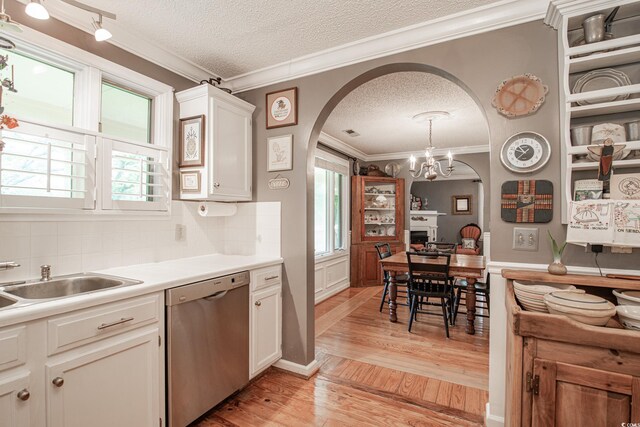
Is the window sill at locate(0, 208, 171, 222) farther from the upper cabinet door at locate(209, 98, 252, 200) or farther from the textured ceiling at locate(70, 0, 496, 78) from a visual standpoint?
the textured ceiling at locate(70, 0, 496, 78)

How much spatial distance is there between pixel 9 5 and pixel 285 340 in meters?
2.68

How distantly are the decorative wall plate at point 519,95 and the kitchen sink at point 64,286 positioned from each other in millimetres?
2289

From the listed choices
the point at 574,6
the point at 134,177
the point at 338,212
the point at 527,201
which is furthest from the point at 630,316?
the point at 338,212

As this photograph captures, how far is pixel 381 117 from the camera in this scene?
3.79 metres

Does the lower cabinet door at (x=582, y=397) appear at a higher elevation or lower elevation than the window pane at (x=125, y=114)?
lower

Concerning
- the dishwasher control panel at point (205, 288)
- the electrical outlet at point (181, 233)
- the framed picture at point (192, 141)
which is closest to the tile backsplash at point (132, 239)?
the electrical outlet at point (181, 233)

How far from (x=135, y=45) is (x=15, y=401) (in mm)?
2088

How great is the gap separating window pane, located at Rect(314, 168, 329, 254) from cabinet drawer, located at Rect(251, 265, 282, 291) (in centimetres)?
231

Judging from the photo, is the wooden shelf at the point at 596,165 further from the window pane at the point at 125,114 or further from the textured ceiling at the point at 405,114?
the window pane at the point at 125,114

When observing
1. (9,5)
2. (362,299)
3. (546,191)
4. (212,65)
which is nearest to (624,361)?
(546,191)

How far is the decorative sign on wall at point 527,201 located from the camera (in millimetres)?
1691

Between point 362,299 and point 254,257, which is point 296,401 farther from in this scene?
point 362,299

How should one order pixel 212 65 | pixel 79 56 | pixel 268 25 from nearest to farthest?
pixel 79 56 < pixel 268 25 < pixel 212 65

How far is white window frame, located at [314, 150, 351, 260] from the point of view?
15.7ft
